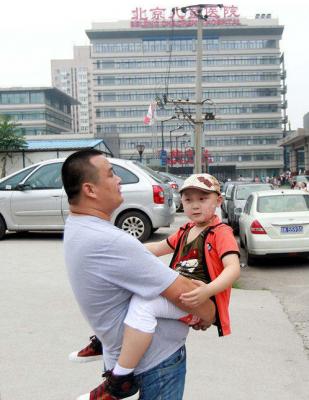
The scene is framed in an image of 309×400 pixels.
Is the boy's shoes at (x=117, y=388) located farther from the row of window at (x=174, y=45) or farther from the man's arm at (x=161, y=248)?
the row of window at (x=174, y=45)

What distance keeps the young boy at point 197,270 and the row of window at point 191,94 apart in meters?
115

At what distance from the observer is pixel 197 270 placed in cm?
231

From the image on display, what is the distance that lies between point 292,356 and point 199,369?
33.5 inches

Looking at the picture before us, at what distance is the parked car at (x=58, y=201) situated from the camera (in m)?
10.2

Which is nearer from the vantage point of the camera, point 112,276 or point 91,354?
point 112,276

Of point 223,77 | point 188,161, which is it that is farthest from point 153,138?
point 223,77

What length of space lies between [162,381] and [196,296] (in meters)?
0.38

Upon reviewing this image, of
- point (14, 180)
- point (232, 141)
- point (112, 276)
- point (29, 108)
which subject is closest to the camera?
point (112, 276)

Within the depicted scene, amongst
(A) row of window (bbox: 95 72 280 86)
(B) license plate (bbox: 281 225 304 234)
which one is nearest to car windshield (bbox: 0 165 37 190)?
(B) license plate (bbox: 281 225 304 234)

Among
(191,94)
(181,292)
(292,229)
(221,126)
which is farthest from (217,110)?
(181,292)

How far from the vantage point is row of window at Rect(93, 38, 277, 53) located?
11612cm

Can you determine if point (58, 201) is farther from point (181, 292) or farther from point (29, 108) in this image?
point (29, 108)

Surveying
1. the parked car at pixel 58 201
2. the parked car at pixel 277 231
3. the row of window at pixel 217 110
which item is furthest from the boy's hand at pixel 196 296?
the row of window at pixel 217 110

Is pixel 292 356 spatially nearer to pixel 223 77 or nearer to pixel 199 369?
pixel 199 369
